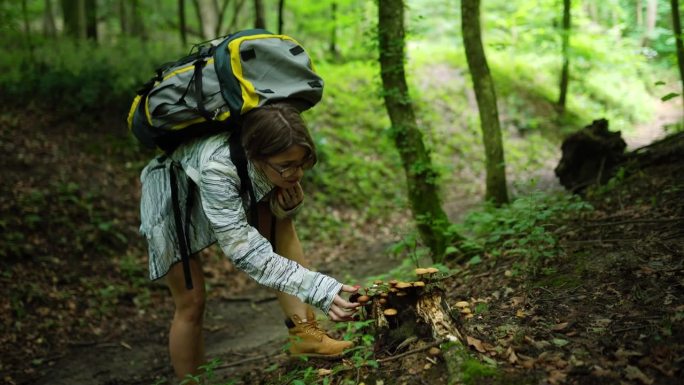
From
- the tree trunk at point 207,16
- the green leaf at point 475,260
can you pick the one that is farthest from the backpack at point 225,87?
the tree trunk at point 207,16

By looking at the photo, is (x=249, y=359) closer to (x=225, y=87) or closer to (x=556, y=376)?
(x=225, y=87)

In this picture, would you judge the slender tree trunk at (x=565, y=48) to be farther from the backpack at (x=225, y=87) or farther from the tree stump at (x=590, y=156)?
the backpack at (x=225, y=87)

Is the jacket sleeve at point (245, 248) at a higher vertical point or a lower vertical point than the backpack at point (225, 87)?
lower

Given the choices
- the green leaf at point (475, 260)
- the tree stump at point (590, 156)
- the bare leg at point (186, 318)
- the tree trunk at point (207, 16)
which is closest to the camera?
the bare leg at point (186, 318)

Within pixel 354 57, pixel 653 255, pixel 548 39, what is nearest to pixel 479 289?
pixel 653 255

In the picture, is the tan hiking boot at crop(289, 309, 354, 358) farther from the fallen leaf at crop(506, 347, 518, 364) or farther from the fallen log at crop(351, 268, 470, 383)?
the fallen leaf at crop(506, 347, 518, 364)

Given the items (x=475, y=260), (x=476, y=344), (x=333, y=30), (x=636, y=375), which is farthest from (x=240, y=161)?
(x=333, y=30)

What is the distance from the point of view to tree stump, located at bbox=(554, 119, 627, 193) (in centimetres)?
589

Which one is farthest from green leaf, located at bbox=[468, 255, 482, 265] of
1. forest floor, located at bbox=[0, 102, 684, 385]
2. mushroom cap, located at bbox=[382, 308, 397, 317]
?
mushroom cap, located at bbox=[382, 308, 397, 317]

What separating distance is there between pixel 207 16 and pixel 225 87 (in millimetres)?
13136

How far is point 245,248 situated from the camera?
268 cm

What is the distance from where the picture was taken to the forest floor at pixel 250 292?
8.76 feet

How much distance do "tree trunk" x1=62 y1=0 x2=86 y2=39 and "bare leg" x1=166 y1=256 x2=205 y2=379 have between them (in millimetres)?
10845

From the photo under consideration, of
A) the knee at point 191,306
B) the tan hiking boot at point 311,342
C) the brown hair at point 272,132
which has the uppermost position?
the brown hair at point 272,132
